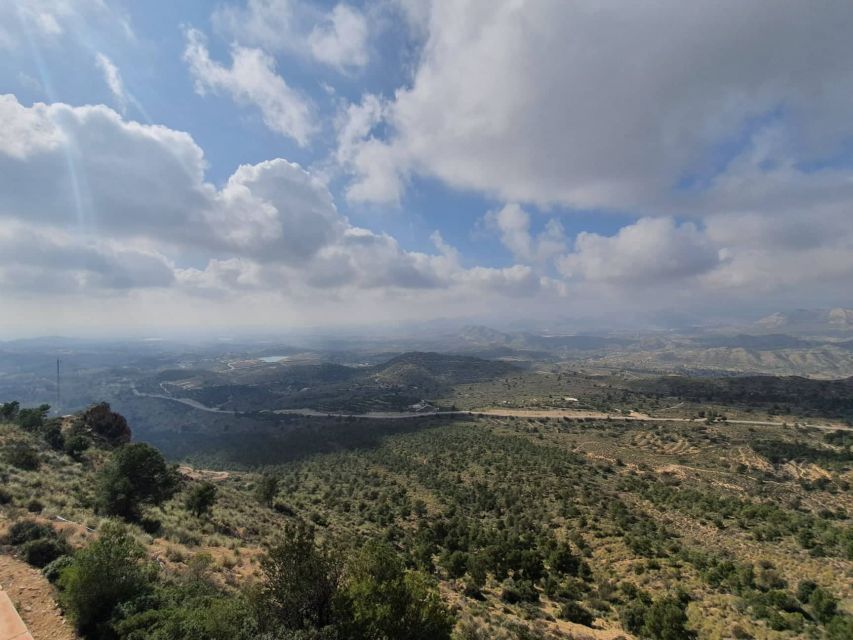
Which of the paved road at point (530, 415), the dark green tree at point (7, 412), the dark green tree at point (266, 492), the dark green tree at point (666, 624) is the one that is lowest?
the paved road at point (530, 415)

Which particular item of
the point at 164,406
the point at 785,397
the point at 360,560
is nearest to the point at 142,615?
the point at 360,560

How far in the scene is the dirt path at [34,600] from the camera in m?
10.2

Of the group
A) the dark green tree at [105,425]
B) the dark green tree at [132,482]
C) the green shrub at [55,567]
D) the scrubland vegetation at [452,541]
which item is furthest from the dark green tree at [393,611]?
the dark green tree at [105,425]

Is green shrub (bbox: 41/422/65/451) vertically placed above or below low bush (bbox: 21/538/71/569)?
below

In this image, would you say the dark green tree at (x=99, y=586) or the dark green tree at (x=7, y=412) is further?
the dark green tree at (x=7, y=412)

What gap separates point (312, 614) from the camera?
1097 centimetres

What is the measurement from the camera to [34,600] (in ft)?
36.8

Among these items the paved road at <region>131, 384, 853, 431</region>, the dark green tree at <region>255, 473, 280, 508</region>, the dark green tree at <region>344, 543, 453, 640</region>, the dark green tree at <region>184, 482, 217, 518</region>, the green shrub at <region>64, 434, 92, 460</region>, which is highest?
the dark green tree at <region>344, 543, 453, 640</region>

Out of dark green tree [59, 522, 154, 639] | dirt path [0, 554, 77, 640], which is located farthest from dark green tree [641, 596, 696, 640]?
dirt path [0, 554, 77, 640]

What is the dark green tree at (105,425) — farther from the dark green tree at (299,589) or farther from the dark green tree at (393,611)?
the dark green tree at (393,611)

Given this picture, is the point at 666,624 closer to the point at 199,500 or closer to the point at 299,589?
the point at 299,589

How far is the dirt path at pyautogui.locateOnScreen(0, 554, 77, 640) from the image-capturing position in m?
10.2

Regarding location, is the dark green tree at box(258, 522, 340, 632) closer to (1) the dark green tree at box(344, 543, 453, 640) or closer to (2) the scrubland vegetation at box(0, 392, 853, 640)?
(2) the scrubland vegetation at box(0, 392, 853, 640)

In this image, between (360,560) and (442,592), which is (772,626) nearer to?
(442,592)
